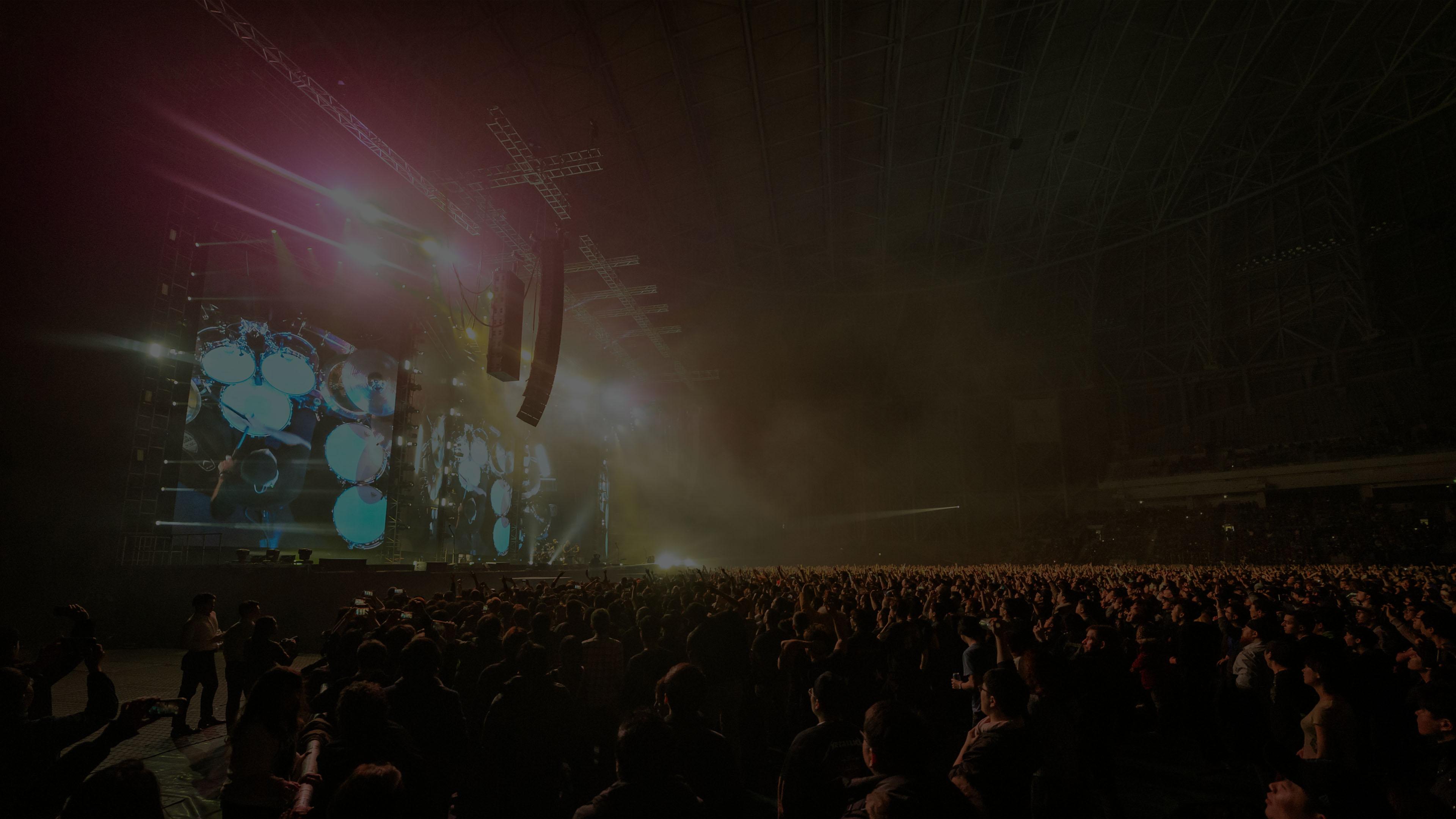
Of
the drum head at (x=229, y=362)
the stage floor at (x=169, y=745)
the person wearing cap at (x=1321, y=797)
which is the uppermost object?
the drum head at (x=229, y=362)

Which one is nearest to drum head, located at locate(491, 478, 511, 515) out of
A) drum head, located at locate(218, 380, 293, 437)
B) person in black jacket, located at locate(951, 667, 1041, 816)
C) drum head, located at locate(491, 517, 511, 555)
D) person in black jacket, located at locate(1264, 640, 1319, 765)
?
drum head, located at locate(491, 517, 511, 555)

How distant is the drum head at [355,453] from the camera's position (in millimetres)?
17094

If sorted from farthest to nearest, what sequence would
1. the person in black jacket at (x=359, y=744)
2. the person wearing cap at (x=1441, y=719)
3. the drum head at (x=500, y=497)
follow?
the drum head at (x=500, y=497)
the person wearing cap at (x=1441, y=719)
the person in black jacket at (x=359, y=744)

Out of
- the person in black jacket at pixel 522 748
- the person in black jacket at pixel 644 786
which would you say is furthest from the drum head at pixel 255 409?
the person in black jacket at pixel 644 786

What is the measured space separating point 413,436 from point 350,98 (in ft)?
28.1

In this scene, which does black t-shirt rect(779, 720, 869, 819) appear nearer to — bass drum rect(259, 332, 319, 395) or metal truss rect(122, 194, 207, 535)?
metal truss rect(122, 194, 207, 535)

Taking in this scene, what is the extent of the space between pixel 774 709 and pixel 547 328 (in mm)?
10606

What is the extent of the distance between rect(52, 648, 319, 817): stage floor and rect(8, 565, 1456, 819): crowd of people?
31 cm

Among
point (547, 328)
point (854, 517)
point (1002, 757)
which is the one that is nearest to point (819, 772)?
point (1002, 757)

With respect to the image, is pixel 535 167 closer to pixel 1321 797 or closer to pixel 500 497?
pixel 500 497

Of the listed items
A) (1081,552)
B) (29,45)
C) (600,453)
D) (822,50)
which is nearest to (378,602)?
(29,45)

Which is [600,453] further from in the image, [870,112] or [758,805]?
[758,805]

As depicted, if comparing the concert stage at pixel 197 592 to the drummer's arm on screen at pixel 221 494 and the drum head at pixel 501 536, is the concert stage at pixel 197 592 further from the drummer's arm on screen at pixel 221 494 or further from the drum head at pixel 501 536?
the drum head at pixel 501 536

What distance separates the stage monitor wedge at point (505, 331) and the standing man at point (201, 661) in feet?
24.1
